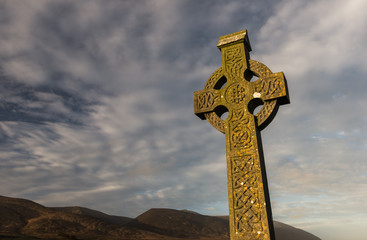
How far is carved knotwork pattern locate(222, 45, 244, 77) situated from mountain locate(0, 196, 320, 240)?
1081 inches

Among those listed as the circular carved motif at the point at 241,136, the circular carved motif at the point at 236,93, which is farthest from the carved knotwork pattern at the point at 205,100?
the circular carved motif at the point at 241,136

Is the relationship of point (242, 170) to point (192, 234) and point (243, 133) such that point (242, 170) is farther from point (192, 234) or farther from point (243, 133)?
point (192, 234)

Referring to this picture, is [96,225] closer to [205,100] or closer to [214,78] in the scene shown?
[205,100]

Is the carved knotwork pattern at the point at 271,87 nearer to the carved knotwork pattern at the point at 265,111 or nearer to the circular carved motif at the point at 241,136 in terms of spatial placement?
the carved knotwork pattern at the point at 265,111

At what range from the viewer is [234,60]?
276 inches

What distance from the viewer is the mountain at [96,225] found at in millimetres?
34619

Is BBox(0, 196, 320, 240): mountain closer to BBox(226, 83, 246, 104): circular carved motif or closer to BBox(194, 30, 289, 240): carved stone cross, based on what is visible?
BBox(194, 30, 289, 240): carved stone cross

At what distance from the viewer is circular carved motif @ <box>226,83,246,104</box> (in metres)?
6.58

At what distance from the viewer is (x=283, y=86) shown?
243 inches

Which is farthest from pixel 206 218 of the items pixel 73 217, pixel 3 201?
pixel 3 201

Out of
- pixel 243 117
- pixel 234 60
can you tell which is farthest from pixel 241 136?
pixel 234 60

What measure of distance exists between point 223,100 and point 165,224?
45957mm

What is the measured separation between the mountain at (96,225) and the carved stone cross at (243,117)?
2708 centimetres

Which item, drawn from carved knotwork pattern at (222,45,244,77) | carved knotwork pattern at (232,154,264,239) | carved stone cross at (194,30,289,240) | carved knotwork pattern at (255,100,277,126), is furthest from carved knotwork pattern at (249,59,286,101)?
carved knotwork pattern at (232,154,264,239)
